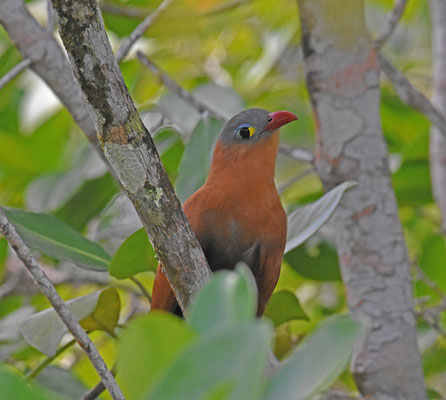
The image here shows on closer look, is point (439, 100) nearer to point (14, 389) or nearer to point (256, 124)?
point (256, 124)

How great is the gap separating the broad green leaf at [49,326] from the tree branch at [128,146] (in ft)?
1.47

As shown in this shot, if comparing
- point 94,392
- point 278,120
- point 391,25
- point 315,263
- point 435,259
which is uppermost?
point 391,25

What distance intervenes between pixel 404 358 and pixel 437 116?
36.0 inches

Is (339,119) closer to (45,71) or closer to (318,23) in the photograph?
(318,23)

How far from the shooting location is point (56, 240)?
2.21 m

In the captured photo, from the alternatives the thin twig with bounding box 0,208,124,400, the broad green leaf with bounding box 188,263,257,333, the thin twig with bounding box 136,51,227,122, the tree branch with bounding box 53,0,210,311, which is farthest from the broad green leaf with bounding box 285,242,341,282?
the broad green leaf with bounding box 188,263,257,333

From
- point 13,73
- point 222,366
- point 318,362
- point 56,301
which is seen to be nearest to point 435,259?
point 13,73

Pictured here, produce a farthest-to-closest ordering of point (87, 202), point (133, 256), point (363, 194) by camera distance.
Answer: point (87, 202) < point (363, 194) < point (133, 256)

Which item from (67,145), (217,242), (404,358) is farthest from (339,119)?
(67,145)

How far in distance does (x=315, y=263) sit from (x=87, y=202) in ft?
3.13

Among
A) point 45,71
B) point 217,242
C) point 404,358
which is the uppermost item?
point 45,71

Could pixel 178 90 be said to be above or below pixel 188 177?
above

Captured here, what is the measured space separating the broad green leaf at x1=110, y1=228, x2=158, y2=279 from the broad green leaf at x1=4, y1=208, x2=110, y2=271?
5.7 inches

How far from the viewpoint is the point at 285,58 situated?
14.8ft
